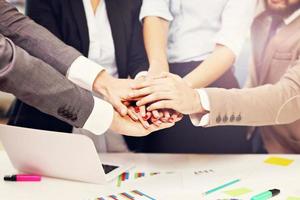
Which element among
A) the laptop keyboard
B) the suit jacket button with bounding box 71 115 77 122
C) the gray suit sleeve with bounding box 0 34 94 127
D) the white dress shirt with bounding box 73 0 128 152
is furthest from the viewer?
the white dress shirt with bounding box 73 0 128 152

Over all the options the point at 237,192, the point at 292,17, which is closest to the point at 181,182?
the point at 237,192

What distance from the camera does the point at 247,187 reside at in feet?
3.56

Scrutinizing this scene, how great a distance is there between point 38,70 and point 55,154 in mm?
236

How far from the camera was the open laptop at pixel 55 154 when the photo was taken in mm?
1077

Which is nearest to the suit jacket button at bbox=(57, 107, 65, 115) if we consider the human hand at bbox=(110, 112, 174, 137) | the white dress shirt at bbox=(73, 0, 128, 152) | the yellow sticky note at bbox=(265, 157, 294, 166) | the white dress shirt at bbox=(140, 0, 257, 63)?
the human hand at bbox=(110, 112, 174, 137)

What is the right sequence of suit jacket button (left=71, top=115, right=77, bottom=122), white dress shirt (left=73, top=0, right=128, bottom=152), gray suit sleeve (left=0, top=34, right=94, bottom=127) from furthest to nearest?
white dress shirt (left=73, top=0, right=128, bottom=152) → suit jacket button (left=71, top=115, right=77, bottom=122) → gray suit sleeve (left=0, top=34, right=94, bottom=127)

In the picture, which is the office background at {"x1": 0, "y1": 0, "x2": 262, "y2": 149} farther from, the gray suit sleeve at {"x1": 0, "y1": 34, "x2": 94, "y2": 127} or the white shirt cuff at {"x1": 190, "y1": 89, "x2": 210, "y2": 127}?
the gray suit sleeve at {"x1": 0, "y1": 34, "x2": 94, "y2": 127}

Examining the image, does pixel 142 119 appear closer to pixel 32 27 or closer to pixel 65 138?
pixel 65 138

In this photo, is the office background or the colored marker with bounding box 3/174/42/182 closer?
the colored marker with bounding box 3/174/42/182

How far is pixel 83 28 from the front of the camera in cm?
128

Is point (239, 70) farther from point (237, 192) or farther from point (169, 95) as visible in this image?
point (237, 192)

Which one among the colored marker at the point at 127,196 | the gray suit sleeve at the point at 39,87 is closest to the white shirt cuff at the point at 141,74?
the gray suit sleeve at the point at 39,87

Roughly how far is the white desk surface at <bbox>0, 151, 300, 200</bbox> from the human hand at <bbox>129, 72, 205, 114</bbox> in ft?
0.61

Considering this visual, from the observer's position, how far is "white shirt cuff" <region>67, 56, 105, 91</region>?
1229 millimetres
